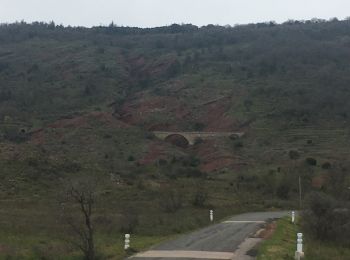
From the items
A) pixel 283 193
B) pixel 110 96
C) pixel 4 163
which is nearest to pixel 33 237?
→ pixel 4 163

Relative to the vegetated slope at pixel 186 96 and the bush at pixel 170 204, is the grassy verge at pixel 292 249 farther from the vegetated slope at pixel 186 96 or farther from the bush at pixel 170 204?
the vegetated slope at pixel 186 96

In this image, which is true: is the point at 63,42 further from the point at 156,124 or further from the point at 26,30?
the point at 156,124

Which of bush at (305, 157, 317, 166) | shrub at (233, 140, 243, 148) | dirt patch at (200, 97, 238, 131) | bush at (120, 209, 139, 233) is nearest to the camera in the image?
bush at (120, 209, 139, 233)

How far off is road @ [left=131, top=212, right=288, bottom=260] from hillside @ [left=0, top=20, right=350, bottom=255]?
2.32 metres

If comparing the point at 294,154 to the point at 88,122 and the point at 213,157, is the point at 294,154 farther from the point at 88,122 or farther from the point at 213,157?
the point at 88,122

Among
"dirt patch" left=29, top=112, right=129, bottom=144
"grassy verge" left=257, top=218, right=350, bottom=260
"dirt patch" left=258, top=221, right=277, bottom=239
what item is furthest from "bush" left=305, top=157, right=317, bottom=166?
"grassy verge" left=257, top=218, right=350, bottom=260

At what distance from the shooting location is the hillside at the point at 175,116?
49.7 meters

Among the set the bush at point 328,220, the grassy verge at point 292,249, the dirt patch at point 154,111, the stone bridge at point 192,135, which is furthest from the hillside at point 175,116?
the bush at point 328,220

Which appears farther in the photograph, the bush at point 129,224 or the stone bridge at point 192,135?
the stone bridge at point 192,135

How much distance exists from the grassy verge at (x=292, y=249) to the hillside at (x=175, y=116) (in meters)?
5.36

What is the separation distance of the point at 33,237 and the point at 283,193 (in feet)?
114

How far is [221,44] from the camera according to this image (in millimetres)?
161000

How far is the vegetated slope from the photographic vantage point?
80750 millimetres

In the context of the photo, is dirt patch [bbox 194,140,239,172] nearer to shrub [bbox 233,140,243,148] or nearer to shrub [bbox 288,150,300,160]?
shrub [bbox 233,140,243,148]
